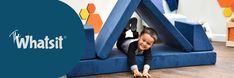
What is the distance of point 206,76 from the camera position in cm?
153

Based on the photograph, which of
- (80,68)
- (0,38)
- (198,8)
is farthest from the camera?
(198,8)

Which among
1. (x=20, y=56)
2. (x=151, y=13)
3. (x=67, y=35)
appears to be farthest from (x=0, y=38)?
(x=151, y=13)

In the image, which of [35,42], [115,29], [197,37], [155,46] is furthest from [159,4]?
[35,42]

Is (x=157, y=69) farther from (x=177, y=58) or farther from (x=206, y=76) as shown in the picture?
(x=206, y=76)

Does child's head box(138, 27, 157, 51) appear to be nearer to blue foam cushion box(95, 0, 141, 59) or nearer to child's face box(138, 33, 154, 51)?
child's face box(138, 33, 154, 51)

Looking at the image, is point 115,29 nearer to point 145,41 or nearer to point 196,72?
point 145,41

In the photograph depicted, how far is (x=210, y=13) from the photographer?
8.86 feet

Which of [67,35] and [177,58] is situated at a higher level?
[67,35]

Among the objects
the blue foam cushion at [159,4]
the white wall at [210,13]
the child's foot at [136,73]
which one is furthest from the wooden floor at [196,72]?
the blue foam cushion at [159,4]

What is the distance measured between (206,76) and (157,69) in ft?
0.82

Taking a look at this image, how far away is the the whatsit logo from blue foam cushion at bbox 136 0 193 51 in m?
0.64

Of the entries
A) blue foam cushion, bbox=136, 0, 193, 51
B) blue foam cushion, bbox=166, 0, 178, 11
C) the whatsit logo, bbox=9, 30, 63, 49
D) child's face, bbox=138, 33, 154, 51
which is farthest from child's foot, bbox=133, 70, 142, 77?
blue foam cushion, bbox=166, 0, 178, 11

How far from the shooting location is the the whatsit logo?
1.00 meters

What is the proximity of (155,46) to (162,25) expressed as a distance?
243mm
